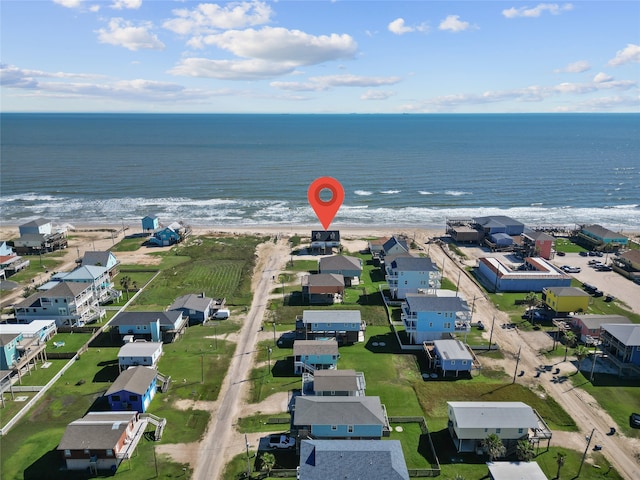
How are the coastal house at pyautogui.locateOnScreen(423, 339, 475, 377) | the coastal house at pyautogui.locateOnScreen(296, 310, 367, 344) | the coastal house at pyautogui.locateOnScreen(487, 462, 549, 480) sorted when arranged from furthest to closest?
the coastal house at pyautogui.locateOnScreen(296, 310, 367, 344) → the coastal house at pyautogui.locateOnScreen(423, 339, 475, 377) → the coastal house at pyautogui.locateOnScreen(487, 462, 549, 480)

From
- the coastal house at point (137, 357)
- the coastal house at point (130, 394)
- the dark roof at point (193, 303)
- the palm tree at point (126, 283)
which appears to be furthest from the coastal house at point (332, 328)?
the palm tree at point (126, 283)

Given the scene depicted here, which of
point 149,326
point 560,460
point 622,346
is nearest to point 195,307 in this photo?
point 149,326

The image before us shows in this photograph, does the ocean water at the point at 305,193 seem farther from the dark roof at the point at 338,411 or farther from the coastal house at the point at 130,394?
the dark roof at the point at 338,411

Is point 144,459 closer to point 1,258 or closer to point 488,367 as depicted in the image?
point 488,367

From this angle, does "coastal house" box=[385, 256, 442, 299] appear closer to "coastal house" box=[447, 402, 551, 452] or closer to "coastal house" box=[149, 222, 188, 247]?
"coastal house" box=[447, 402, 551, 452]

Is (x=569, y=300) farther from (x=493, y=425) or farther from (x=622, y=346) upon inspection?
(x=493, y=425)

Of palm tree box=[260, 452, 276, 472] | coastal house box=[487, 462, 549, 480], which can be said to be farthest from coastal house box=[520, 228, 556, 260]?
palm tree box=[260, 452, 276, 472]
